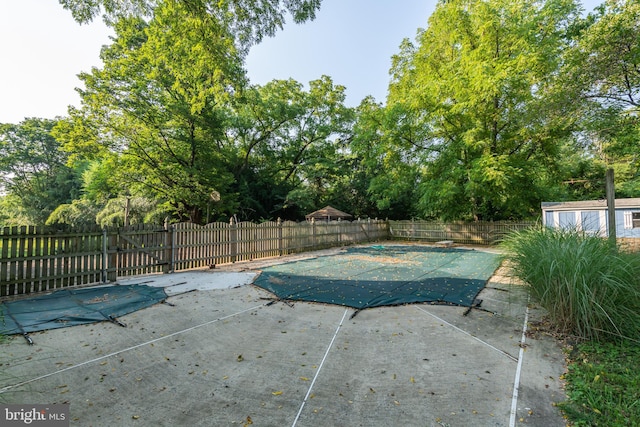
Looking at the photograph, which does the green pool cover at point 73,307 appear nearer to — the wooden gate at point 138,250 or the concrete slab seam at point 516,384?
the wooden gate at point 138,250

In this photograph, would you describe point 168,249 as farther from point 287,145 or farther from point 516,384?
point 287,145

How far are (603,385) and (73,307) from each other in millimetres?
6283

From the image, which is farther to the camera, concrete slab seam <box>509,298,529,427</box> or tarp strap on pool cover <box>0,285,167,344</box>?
tarp strap on pool cover <box>0,285,167,344</box>

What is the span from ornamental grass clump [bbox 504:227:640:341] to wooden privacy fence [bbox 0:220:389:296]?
24.7ft

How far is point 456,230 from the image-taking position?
16734 mm

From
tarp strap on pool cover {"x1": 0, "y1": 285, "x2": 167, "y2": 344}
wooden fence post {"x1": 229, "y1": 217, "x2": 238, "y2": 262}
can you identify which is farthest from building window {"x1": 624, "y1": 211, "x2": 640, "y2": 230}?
tarp strap on pool cover {"x1": 0, "y1": 285, "x2": 167, "y2": 344}

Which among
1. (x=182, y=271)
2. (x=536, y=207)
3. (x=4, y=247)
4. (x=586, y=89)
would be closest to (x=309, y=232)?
(x=182, y=271)

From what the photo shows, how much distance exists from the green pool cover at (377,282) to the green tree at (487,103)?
7.30 meters

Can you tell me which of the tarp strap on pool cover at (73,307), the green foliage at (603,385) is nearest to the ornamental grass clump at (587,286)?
the green foliage at (603,385)

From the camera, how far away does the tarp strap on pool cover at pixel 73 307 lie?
3.49m

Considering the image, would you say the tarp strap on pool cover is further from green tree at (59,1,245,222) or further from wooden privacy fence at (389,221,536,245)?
wooden privacy fence at (389,221,536,245)

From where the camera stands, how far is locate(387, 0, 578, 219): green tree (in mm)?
12078

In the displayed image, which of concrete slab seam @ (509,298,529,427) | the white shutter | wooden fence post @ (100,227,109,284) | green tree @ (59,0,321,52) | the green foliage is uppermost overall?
green tree @ (59,0,321,52)

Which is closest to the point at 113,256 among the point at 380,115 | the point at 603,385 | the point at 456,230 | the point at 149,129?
the point at 603,385
